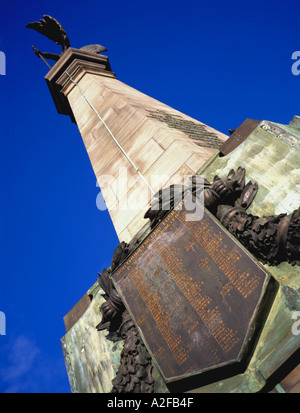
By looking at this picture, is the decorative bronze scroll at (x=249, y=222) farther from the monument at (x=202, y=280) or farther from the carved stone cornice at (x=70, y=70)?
the carved stone cornice at (x=70, y=70)

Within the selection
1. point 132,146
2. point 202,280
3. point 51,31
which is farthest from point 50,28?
point 202,280

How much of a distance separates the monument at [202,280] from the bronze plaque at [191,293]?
0.05 feet

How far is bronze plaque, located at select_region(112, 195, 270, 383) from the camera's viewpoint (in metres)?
4.21

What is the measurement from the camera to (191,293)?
4.82 meters

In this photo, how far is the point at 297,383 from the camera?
3.72 metres

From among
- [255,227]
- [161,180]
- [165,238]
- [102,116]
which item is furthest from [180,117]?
[255,227]

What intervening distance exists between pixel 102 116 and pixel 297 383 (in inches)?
339

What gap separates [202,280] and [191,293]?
25 cm

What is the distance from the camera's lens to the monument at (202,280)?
4121 mm

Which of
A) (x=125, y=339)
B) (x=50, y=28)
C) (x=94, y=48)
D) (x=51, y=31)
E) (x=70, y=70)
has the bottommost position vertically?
(x=125, y=339)

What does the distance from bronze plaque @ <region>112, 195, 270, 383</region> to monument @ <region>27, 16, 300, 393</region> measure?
0.6 inches

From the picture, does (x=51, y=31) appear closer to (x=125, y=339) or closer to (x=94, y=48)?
(x=94, y=48)

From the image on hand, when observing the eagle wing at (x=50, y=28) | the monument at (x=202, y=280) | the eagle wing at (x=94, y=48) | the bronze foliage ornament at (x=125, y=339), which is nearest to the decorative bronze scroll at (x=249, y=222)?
the monument at (x=202, y=280)

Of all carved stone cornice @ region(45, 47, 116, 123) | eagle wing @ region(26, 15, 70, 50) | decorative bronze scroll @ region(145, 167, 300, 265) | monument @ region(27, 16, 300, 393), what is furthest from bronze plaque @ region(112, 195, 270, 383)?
eagle wing @ region(26, 15, 70, 50)
